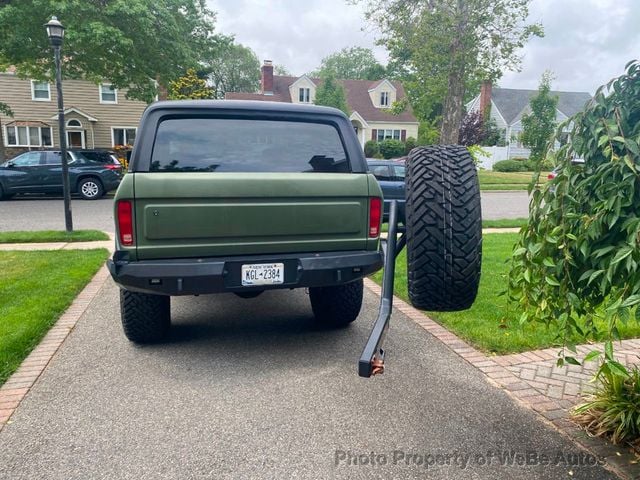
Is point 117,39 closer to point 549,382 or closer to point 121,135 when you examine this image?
point 121,135

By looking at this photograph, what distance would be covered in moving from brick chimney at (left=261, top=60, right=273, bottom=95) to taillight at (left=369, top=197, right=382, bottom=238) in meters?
40.7

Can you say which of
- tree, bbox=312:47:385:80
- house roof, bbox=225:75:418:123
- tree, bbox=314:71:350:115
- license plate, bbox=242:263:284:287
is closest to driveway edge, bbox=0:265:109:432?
license plate, bbox=242:263:284:287

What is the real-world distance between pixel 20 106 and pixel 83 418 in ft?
101

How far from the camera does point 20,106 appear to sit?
2838 cm

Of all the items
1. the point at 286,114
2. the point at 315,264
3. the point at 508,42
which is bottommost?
the point at 315,264

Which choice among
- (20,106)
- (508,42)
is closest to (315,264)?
(508,42)

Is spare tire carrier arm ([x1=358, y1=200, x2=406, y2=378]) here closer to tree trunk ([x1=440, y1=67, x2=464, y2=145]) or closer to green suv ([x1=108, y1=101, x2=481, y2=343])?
green suv ([x1=108, y1=101, x2=481, y2=343])

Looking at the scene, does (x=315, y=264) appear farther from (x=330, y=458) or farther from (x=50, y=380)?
(x=50, y=380)

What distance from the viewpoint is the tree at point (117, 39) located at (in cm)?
1633

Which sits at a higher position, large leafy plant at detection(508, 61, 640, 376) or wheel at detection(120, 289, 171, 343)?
large leafy plant at detection(508, 61, 640, 376)

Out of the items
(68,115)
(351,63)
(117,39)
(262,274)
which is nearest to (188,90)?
(68,115)

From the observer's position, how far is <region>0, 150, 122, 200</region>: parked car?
54.9 feet

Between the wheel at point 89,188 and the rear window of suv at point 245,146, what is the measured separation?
49.6ft

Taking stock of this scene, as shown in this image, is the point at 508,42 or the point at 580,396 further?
the point at 508,42
